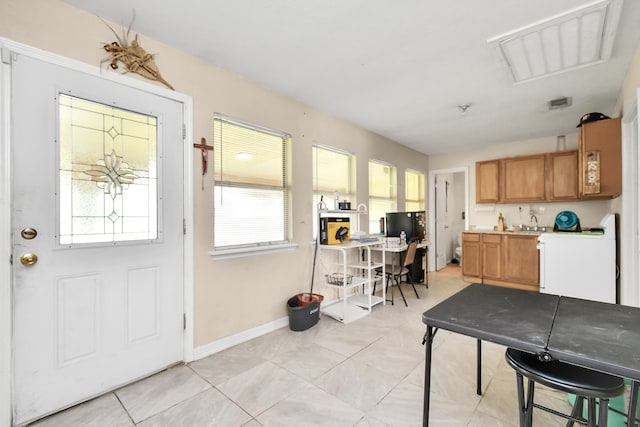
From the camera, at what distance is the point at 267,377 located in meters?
2.15

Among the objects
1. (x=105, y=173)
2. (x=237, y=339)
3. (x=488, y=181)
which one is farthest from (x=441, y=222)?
(x=105, y=173)

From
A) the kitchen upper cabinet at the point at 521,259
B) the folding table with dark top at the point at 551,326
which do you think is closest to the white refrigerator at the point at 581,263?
the kitchen upper cabinet at the point at 521,259

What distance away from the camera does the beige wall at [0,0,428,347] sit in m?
1.77

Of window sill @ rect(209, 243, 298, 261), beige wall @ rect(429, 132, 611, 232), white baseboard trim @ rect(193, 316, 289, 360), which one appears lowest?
white baseboard trim @ rect(193, 316, 289, 360)

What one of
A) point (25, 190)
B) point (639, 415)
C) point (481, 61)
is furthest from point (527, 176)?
point (25, 190)

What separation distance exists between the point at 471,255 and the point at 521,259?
0.74 meters

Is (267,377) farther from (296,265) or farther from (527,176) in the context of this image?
(527,176)

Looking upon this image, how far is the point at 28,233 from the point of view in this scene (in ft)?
5.57

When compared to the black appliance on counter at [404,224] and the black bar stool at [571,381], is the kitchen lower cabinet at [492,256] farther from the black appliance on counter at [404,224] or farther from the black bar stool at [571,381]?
the black bar stool at [571,381]

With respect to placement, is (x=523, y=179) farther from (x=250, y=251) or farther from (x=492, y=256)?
(x=250, y=251)

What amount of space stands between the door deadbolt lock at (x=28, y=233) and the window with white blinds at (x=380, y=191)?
3.83 meters

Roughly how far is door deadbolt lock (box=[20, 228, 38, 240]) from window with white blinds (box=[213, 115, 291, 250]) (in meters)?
1.16

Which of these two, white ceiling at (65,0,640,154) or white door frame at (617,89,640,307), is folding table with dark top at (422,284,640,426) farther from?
white door frame at (617,89,640,307)

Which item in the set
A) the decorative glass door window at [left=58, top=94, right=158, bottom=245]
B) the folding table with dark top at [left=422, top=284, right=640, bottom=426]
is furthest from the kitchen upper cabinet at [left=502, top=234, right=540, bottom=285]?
the decorative glass door window at [left=58, top=94, right=158, bottom=245]
